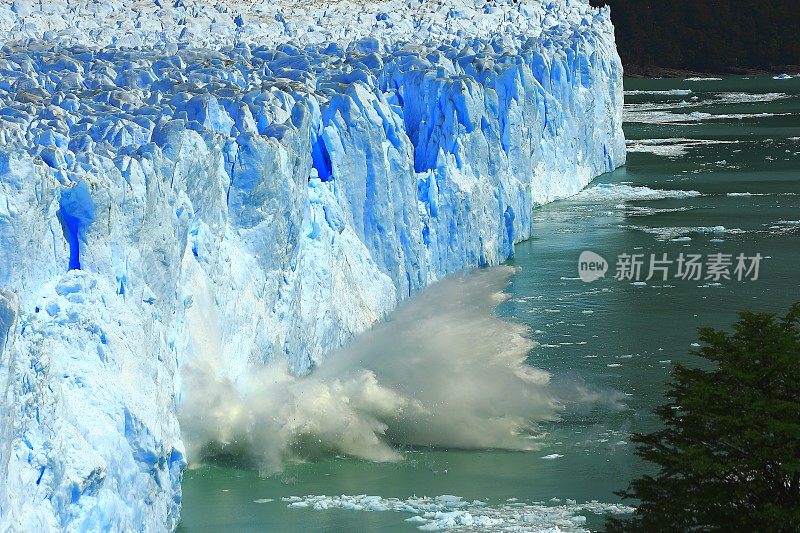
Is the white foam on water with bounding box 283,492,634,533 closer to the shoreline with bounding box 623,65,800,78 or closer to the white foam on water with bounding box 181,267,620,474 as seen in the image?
the white foam on water with bounding box 181,267,620,474

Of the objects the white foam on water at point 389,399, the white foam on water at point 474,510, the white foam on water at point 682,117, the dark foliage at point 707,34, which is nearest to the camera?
the white foam on water at point 474,510

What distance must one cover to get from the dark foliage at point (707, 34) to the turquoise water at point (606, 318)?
29.4 metres

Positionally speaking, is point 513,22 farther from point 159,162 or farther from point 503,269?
point 159,162

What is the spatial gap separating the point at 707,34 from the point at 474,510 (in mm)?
58356

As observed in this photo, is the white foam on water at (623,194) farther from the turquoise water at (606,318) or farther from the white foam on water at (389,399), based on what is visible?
the white foam on water at (389,399)

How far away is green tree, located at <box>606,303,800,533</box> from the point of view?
733 cm

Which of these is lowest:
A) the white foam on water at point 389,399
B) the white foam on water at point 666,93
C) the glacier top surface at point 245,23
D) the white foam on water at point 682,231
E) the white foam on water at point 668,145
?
Answer: the white foam on water at point 666,93

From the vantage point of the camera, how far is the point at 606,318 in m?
17.5

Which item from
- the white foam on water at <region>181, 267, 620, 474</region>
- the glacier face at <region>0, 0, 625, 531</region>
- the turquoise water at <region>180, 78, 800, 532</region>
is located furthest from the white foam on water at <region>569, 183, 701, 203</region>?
the white foam on water at <region>181, 267, 620, 474</region>

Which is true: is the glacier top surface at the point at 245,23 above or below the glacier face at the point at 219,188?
above

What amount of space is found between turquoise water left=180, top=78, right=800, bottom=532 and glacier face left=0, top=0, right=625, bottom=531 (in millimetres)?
844

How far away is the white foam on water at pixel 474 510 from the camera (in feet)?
34.1

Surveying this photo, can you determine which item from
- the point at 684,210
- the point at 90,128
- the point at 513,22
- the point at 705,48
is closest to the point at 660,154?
the point at 513,22

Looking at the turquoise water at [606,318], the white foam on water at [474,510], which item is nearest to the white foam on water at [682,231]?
the turquoise water at [606,318]
